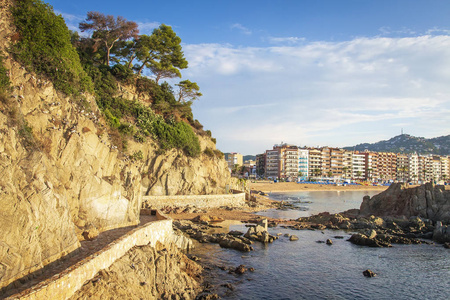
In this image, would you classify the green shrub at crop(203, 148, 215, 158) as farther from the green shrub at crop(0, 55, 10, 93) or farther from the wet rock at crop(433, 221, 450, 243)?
the green shrub at crop(0, 55, 10, 93)

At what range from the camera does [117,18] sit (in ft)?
143

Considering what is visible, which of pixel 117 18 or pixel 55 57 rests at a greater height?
pixel 117 18

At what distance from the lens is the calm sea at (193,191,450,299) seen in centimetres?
1592

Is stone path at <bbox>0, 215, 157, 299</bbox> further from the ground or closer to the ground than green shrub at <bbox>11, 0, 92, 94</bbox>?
closer to the ground

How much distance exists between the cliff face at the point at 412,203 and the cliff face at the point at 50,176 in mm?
31791

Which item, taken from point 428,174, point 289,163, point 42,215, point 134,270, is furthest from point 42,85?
point 428,174

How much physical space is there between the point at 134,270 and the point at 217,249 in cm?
1070

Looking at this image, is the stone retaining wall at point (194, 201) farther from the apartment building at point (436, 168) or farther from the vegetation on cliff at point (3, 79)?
the apartment building at point (436, 168)

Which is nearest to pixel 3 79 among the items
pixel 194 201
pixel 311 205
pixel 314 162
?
pixel 194 201

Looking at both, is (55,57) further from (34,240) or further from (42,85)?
(34,240)

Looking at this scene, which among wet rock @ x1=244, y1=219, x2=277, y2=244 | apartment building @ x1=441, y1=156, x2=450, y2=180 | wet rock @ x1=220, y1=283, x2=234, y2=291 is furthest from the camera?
apartment building @ x1=441, y1=156, x2=450, y2=180

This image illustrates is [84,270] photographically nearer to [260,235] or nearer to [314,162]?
[260,235]

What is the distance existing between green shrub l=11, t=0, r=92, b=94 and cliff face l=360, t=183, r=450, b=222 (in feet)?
119

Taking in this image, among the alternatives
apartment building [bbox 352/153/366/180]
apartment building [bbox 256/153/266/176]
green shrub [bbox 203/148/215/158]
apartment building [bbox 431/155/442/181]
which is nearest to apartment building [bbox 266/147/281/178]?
apartment building [bbox 256/153/266/176]
